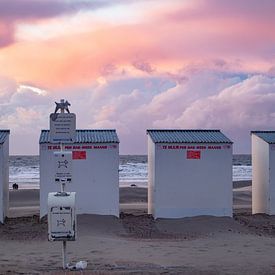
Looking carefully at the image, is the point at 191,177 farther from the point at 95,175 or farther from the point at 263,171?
the point at 263,171

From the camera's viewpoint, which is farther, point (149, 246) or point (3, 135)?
point (3, 135)

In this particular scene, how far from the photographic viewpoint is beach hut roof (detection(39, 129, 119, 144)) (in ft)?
58.0

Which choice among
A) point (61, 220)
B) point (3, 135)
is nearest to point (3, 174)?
point (3, 135)

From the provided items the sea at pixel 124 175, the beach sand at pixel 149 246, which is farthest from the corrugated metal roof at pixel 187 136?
the sea at pixel 124 175

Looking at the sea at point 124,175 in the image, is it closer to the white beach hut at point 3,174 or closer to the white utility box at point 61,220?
Answer: the white beach hut at point 3,174

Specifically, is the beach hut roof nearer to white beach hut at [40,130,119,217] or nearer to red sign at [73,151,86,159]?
white beach hut at [40,130,119,217]

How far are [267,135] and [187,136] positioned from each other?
9.80ft

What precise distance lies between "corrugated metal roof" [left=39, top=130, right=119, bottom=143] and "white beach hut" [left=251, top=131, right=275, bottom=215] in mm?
4735

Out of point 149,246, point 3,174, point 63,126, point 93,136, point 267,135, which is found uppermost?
point 267,135

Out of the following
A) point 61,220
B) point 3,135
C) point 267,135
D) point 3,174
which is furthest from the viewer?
point 267,135

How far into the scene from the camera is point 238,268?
11.0 m

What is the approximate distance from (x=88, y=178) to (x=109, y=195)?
2.53ft

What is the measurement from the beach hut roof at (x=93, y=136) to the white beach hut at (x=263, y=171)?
4.74m

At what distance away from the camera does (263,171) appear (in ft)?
64.1
